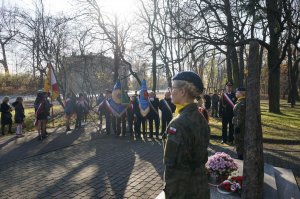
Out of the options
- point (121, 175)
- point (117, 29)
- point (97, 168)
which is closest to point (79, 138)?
point (97, 168)

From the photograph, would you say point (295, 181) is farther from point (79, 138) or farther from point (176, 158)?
Answer: point (79, 138)

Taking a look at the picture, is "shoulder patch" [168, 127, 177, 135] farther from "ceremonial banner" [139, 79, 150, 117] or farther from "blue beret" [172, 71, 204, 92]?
"ceremonial banner" [139, 79, 150, 117]

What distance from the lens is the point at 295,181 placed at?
6.62 metres

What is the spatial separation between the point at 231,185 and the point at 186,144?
3.14 metres

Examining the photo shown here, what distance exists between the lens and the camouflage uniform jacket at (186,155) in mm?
2607

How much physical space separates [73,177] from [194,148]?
5289mm

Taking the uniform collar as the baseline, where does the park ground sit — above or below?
below

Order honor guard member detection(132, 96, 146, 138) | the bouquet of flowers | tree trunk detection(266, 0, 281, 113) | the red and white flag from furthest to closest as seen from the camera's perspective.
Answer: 1. tree trunk detection(266, 0, 281, 113)
2. the red and white flag
3. honor guard member detection(132, 96, 146, 138)
4. the bouquet of flowers

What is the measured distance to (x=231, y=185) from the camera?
17.5 ft

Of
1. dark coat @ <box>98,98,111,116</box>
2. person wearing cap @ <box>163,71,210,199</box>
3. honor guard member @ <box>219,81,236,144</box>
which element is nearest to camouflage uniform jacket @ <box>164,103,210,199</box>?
person wearing cap @ <box>163,71,210,199</box>

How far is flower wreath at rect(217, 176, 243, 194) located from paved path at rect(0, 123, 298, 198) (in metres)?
0.25

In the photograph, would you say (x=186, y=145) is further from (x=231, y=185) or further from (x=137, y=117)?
(x=137, y=117)

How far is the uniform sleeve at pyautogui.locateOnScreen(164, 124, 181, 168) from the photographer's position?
2.58 meters

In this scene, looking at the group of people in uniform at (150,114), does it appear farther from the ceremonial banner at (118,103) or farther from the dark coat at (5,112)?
the dark coat at (5,112)
